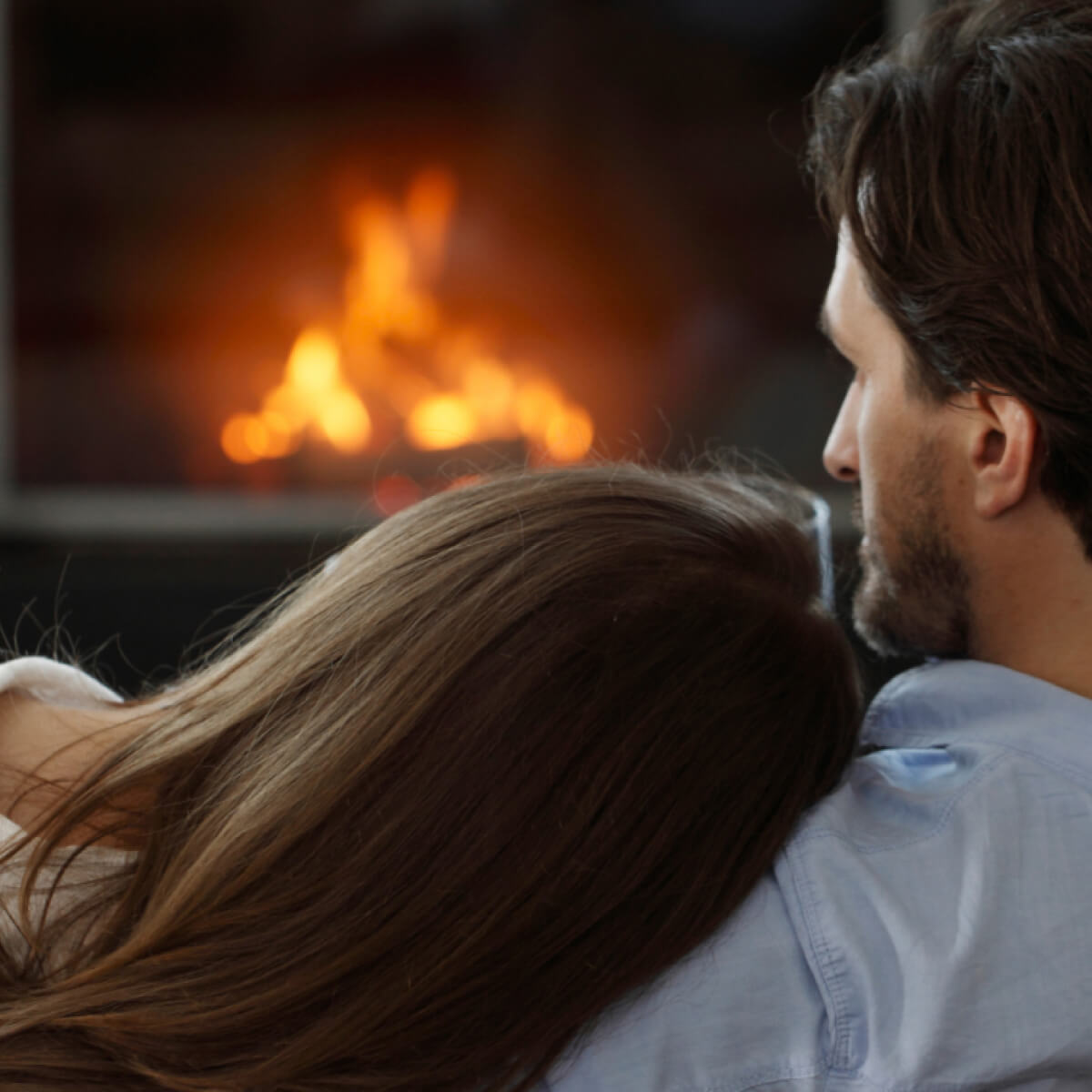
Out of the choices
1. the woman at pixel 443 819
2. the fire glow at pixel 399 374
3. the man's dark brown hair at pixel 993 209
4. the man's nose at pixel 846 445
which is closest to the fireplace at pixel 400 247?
the fire glow at pixel 399 374

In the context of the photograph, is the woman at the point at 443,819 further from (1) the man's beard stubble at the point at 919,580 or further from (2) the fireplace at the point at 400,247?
(2) the fireplace at the point at 400,247

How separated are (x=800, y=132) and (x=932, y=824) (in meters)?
1.55

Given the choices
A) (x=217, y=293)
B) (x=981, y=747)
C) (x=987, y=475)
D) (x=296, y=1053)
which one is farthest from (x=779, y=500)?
(x=217, y=293)

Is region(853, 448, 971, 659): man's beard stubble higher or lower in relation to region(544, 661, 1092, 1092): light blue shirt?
higher

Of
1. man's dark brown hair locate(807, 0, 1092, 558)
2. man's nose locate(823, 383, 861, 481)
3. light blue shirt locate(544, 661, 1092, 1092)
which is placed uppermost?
man's dark brown hair locate(807, 0, 1092, 558)

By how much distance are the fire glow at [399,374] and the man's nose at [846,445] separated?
1003mm

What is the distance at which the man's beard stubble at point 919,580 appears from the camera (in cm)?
92

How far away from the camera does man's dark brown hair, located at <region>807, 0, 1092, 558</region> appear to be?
2.74ft

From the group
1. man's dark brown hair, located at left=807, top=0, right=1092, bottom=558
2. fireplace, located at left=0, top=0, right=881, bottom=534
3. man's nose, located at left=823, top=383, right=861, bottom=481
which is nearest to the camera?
man's dark brown hair, located at left=807, top=0, right=1092, bottom=558

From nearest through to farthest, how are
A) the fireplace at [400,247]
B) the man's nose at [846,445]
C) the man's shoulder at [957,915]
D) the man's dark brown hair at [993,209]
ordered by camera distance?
the man's shoulder at [957,915], the man's dark brown hair at [993,209], the man's nose at [846,445], the fireplace at [400,247]

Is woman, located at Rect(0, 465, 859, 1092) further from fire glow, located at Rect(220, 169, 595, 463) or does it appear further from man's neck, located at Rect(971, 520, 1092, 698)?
fire glow, located at Rect(220, 169, 595, 463)

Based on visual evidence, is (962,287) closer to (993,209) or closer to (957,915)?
(993,209)

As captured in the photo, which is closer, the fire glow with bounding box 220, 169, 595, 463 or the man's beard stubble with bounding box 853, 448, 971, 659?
the man's beard stubble with bounding box 853, 448, 971, 659

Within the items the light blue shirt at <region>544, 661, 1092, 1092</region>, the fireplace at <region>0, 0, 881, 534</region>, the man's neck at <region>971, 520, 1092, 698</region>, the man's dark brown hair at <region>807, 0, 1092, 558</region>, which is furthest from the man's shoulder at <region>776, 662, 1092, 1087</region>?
the fireplace at <region>0, 0, 881, 534</region>
